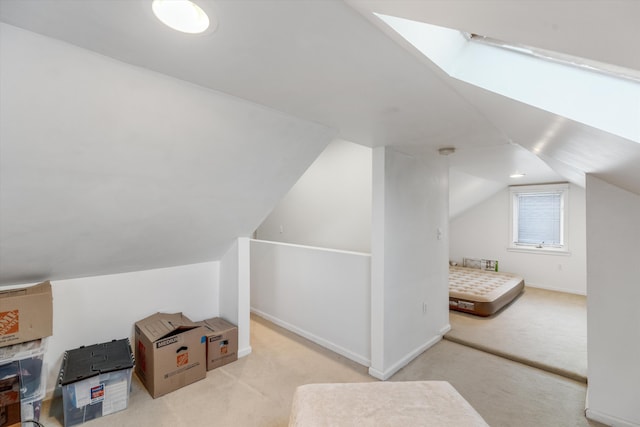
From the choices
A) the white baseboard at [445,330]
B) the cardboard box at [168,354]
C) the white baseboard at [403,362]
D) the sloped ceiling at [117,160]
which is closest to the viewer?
the sloped ceiling at [117,160]

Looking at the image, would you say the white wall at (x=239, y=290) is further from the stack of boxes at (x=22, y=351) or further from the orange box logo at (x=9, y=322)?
the orange box logo at (x=9, y=322)

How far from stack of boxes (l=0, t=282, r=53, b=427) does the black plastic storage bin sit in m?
0.17

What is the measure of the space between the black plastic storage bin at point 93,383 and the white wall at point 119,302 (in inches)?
6.7

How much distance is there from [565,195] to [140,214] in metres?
6.71

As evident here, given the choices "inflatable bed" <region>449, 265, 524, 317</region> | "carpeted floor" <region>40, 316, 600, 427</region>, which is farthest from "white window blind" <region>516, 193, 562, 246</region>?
"carpeted floor" <region>40, 316, 600, 427</region>

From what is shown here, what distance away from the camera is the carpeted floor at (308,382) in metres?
2.00

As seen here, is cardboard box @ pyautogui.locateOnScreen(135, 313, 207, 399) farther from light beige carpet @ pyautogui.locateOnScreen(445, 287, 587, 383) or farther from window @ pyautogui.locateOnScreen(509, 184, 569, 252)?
window @ pyautogui.locateOnScreen(509, 184, 569, 252)

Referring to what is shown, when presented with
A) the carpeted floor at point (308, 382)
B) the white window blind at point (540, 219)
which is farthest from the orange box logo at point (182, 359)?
the white window blind at point (540, 219)

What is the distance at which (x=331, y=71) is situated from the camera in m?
1.19

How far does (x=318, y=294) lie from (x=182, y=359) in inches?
56.4

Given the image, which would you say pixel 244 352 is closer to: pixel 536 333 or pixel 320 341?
pixel 320 341

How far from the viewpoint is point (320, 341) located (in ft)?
10.3

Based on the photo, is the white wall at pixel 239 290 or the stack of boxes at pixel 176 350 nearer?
the stack of boxes at pixel 176 350

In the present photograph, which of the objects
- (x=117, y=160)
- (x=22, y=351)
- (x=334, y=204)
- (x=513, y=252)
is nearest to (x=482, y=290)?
(x=513, y=252)
